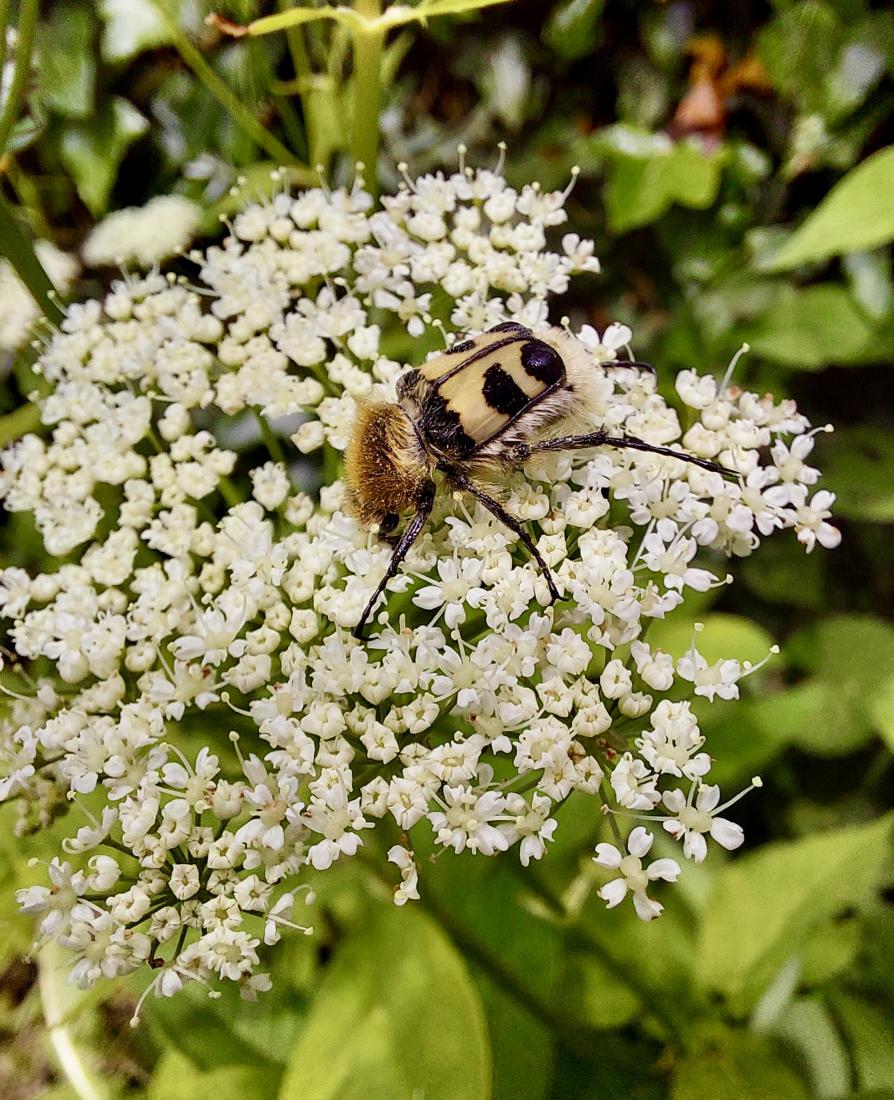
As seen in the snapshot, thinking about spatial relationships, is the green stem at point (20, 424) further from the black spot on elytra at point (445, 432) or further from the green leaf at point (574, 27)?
the green leaf at point (574, 27)

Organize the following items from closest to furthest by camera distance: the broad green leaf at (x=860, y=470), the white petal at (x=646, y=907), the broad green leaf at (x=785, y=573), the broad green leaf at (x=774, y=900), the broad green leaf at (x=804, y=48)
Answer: the white petal at (x=646, y=907)
the broad green leaf at (x=774, y=900)
the broad green leaf at (x=804, y=48)
the broad green leaf at (x=860, y=470)
the broad green leaf at (x=785, y=573)

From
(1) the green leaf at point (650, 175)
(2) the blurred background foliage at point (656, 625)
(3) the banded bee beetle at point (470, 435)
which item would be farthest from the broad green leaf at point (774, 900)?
(1) the green leaf at point (650, 175)

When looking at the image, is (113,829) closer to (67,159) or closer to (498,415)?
(498,415)

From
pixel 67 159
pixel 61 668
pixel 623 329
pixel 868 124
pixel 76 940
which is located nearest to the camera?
pixel 76 940

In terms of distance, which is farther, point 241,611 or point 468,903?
point 468,903

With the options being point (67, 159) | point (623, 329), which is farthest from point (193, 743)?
point (67, 159)

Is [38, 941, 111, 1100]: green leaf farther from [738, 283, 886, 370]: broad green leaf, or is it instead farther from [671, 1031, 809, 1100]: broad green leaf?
[738, 283, 886, 370]: broad green leaf

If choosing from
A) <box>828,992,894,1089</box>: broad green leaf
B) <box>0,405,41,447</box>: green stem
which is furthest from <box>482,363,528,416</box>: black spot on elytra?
<box>828,992,894,1089</box>: broad green leaf
